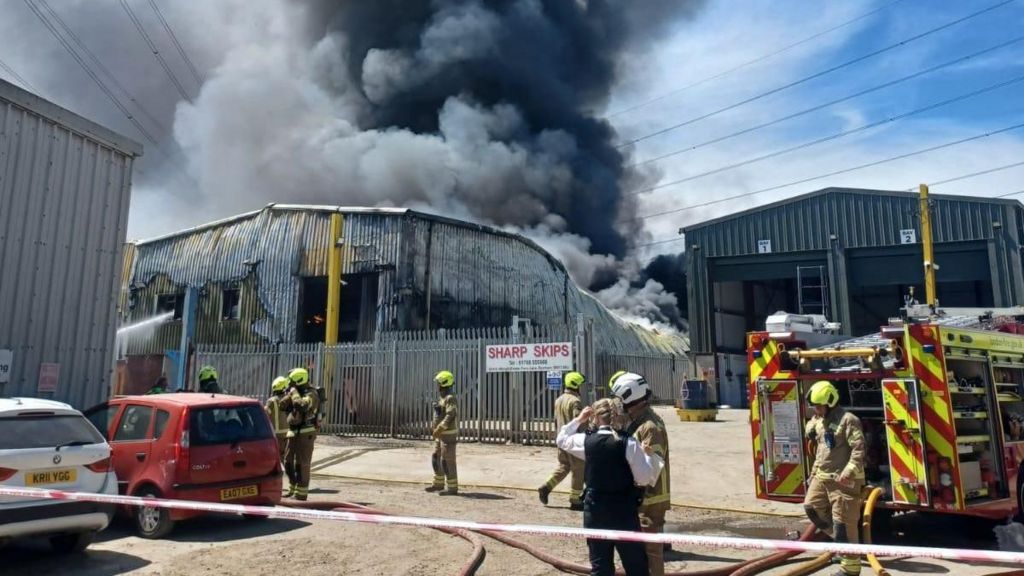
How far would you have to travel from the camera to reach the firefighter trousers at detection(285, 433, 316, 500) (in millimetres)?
8062

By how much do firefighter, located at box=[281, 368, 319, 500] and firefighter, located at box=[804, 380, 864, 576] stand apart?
220 inches

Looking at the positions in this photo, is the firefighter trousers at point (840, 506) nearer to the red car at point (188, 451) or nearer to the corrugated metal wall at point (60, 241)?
the red car at point (188, 451)

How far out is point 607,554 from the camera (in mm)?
3645

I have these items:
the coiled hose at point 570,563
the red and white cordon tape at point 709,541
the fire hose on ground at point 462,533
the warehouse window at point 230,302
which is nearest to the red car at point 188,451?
the fire hose on ground at point 462,533

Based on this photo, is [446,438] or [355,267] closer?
[446,438]

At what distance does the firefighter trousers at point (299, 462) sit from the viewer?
8062 mm

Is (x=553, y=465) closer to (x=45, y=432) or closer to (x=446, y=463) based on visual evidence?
(x=446, y=463)

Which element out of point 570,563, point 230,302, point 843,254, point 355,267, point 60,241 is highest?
point 843,254

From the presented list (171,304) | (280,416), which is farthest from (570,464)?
(171,304)

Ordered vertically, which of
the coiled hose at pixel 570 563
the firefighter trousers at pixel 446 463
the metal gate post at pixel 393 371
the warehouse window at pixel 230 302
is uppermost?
the warehouse window at pixel 230 302

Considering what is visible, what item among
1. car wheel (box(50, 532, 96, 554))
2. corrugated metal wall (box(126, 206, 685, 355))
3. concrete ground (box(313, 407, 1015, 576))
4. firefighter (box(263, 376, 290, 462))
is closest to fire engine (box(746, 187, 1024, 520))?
concrete ground (box(313, 407, 1015, 576))

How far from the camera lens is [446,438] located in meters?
8.77

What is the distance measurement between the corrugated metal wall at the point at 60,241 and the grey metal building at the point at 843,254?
73.1 ft

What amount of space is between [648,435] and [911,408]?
2.87 metres
